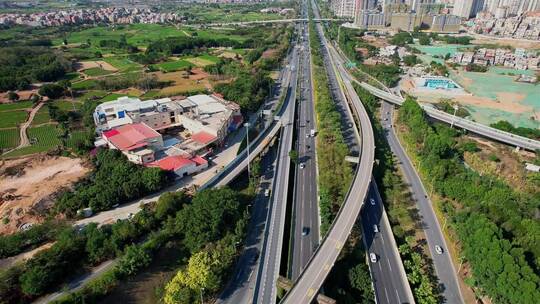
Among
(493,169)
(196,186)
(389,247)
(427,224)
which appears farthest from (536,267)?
(196,186)

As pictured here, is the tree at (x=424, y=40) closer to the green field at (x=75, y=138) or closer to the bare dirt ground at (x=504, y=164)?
the bare dirt ground at (x=504, y=164)

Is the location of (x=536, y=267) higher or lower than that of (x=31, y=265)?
lower

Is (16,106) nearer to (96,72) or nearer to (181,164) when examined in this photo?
(96,72)

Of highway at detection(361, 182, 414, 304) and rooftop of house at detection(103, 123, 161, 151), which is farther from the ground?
rooftop of house at detection(103, 123, 161, 151)

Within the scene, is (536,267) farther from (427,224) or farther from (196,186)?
(196,186)

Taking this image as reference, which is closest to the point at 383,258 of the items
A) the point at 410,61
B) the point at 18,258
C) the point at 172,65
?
the point at 18,258

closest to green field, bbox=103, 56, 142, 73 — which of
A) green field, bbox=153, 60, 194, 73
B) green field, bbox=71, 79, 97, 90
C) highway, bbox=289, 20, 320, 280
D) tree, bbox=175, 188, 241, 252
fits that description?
green field, bbox=153, 60, 194, 73

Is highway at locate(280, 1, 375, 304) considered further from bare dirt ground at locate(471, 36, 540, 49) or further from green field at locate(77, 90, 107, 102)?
bare dirt ground at locate(471, 36, 540, 49)
